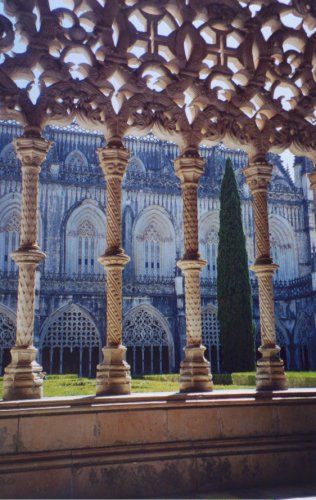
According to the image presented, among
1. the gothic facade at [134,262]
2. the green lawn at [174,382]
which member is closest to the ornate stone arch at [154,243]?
the gothic facade at [134,262]

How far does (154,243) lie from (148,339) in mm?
4790

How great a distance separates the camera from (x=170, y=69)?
4.27 m

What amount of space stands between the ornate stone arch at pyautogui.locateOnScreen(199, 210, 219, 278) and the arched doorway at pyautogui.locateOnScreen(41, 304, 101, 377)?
6.44 meters

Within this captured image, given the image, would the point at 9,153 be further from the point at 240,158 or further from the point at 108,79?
the point at 108,79

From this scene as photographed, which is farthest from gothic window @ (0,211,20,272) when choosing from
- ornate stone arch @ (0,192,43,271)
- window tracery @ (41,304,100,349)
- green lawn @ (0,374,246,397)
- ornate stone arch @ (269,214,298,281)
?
ornate stone arch @ (269,214,298,281)

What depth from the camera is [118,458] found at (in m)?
3.27

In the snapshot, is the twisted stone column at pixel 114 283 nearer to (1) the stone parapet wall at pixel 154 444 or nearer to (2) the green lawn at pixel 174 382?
(1) the stone parapet wall at pixel 154 444

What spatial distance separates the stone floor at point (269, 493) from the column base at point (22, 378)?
1.20 meters

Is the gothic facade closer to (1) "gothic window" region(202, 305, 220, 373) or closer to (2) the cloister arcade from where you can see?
(1) "gothic window" region(202, 305, 220, 373)

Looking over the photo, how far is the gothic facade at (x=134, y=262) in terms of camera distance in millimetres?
18422

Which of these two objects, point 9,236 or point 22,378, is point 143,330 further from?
point 22,378

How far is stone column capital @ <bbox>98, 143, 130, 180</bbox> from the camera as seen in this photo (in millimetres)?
4027

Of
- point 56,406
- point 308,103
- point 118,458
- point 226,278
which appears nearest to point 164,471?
point 118,458

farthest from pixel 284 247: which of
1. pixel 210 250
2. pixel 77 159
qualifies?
pixel 77 159
